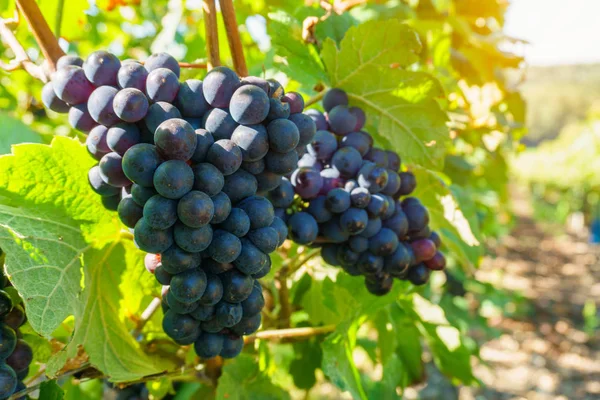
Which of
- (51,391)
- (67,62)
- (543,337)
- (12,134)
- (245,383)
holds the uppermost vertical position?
(67,62)

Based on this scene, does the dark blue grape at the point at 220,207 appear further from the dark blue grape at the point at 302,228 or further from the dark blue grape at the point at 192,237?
the dark blue grape at the point at 302,228

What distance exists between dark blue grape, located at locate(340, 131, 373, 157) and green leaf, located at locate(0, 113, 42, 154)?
0.73m

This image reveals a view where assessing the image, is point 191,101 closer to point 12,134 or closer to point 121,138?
point 121,138

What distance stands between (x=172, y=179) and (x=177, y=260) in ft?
0.37

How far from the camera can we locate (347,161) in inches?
37.5

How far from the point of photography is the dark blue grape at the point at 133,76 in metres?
0.72

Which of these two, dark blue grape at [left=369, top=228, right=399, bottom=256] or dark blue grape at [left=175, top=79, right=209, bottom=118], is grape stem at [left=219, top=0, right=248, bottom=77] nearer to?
dark blue grape at [left=175, top=79, right=209, bottom=118]

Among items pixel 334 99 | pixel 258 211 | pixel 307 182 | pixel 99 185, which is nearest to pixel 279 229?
pixel 258 211

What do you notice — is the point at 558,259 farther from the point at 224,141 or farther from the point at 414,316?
the point at 224,141

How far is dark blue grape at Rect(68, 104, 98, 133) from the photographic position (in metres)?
0.77

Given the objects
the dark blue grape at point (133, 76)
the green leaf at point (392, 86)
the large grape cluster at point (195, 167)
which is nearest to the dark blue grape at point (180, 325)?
the large grape cluster at point (195, 167)

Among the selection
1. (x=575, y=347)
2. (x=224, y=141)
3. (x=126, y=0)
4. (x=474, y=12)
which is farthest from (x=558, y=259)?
(x=224, y=141)

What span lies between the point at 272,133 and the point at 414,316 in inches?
46.1

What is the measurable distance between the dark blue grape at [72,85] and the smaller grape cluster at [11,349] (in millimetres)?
305
